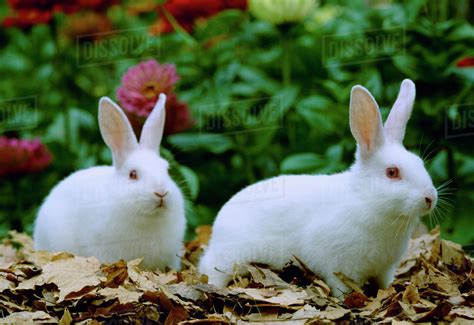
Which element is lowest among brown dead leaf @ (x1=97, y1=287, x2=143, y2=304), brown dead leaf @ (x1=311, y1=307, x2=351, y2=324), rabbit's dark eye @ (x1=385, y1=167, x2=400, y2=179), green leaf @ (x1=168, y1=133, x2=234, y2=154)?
brown dead leaf @ (x1=311, y1=307, x2=351, y2=324)

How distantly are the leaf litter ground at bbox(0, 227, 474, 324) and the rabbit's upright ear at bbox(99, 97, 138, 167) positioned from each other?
622mm

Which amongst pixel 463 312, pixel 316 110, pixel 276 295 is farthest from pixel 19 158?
pixel 463 312

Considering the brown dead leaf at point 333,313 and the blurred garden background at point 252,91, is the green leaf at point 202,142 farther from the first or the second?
the brown dead leaf at point 333,313

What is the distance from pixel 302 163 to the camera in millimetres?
4961

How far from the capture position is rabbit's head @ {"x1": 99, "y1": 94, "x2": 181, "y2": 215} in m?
3.96

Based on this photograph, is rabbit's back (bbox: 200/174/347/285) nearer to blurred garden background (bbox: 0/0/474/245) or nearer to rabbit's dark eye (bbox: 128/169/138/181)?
rabbit's dark eye (bbox: 128/169/138/181)

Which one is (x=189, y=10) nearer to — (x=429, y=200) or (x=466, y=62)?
(x=466, y=62)

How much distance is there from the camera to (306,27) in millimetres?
6203

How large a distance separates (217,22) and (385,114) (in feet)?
4.65

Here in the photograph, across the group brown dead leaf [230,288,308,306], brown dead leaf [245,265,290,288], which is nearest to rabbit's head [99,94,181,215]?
brown dead leaf [245,265,290,288]

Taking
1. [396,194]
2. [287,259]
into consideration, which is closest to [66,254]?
[287,259]

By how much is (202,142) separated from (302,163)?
2.46 feet

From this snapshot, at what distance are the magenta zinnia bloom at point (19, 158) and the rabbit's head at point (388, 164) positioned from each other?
7.94 feet

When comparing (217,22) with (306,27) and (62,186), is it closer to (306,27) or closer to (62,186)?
(306,27)
